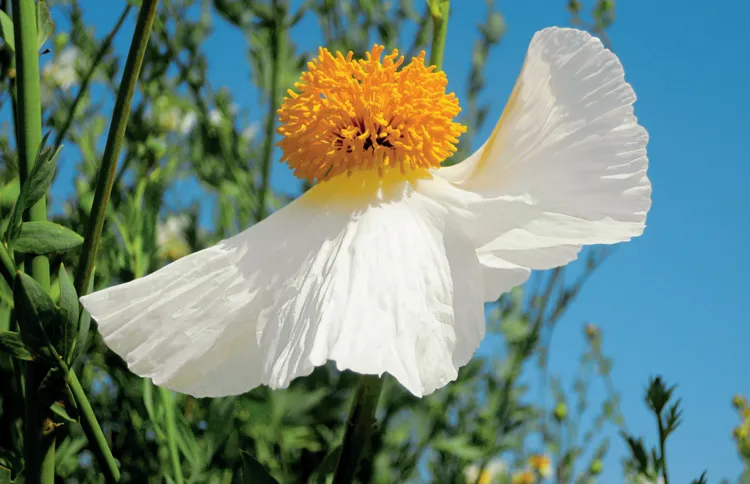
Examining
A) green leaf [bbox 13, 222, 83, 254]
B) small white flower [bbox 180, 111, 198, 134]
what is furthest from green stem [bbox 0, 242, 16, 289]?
small white flower [bbox 180, 111, 198, 134]

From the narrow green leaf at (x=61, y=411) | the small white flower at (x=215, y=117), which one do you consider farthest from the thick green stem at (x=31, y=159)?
the small white flower at (x=215, y=117)

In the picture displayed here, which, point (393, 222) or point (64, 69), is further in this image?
point (64, 69)

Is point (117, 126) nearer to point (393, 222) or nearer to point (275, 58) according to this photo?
point (393, 222)

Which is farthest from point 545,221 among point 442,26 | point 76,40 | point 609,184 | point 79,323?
point 76,40

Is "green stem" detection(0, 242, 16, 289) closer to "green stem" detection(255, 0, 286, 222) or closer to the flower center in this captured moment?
the flower center

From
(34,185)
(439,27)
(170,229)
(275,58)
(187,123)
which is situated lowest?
(34,185)

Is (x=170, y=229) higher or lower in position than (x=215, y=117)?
lower

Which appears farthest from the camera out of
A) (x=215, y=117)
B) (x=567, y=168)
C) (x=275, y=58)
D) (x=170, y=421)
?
(x=215, y=117)

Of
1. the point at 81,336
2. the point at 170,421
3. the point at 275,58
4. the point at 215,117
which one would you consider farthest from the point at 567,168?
the point at 215,117

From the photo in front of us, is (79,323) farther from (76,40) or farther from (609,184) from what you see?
(76,40)
